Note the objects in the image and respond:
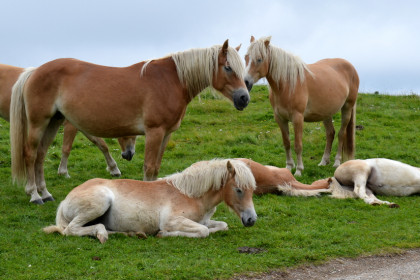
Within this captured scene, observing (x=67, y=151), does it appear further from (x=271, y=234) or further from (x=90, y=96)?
(x=271, y=234)

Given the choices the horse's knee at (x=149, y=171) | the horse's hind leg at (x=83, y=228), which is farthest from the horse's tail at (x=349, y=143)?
the horse's hind leg at (x=83, y=228)

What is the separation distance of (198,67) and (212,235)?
296 cm

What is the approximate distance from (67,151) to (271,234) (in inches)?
243

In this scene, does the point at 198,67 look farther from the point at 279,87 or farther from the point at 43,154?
the point at 279,87

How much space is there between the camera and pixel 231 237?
6695 millimetres

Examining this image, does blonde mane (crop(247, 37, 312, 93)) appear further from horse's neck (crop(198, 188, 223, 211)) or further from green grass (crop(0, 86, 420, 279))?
horse's neck (crop(198, 188, 223, 211))

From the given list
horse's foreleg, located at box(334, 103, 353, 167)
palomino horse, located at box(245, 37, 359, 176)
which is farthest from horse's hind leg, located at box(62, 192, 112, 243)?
horse's foreleg, located at box(334, 103, 353, 167)

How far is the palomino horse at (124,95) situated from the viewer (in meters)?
8.17

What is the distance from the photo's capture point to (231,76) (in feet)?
27.0

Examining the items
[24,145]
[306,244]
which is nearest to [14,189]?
[24,145]

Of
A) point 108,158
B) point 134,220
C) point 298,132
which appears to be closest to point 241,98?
point 134,220

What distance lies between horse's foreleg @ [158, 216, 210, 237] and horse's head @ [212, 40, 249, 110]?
7.66 feet

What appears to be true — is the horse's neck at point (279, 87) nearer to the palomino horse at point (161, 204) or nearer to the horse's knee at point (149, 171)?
the horse's knee at point (149, 171)

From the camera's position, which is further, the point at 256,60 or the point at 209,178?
the point at 256,60
